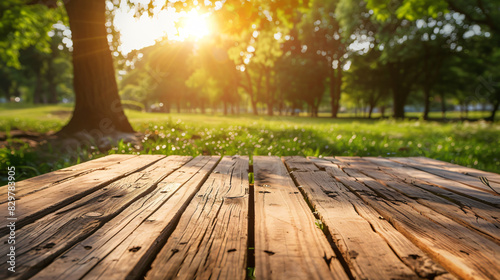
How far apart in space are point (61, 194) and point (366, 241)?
1849 mm

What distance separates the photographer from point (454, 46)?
74.0 ft

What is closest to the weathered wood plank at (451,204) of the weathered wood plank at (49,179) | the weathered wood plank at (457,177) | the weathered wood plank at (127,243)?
the weathered wood plank at (457,177)

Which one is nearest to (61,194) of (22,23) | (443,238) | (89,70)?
(443,238)

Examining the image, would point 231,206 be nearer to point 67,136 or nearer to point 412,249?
point 412,249

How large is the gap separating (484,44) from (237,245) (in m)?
29.5

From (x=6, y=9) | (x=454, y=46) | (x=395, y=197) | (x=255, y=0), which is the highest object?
(x=454, y=46)

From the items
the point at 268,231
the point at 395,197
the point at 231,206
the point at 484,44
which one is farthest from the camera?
the point at 484,44

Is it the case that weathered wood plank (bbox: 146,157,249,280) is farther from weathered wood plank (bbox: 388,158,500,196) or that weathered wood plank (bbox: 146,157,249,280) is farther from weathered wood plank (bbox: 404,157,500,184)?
weathered wood plank (bbox: 404,157,500,184)

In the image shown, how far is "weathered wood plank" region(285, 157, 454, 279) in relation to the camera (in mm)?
991

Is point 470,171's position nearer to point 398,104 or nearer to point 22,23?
point 22,23

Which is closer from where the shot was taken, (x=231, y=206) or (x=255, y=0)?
(x=231, y=206)

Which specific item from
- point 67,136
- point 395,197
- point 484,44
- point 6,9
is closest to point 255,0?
point 67,136

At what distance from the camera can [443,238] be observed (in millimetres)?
1256

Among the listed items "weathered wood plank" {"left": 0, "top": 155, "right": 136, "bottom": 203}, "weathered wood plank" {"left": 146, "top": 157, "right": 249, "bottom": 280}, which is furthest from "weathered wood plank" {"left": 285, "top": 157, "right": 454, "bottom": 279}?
"weathered wood plank" {"left": 0, "top": 155, "right": 136, "bottom": 203}
